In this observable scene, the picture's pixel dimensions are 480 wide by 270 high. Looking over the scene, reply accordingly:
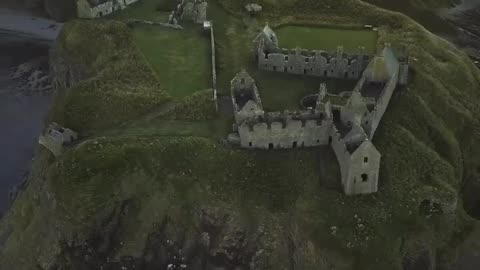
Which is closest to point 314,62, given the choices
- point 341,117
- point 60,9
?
point 341,117

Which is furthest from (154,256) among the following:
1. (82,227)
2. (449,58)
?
(449,58)

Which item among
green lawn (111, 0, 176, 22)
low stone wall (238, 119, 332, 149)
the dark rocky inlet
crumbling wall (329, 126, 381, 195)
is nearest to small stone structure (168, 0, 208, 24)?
green lawn (111, 0, 176, 22)

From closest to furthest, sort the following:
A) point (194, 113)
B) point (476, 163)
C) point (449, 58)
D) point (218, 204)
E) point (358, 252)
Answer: point (358, 252) < point (218, 204) < point (194, 113) < point (476, 163) < point (449, 58)

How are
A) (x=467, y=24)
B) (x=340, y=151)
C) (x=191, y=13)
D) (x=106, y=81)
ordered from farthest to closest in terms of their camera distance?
(x=467, y=24), (x=191, y=13), (x=106, y=81), (x=340, y=151)

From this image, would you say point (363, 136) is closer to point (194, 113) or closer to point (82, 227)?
point (194, 113)

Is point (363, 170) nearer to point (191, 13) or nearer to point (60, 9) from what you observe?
point (191, 13)

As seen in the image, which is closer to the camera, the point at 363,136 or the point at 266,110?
the point at 363,136

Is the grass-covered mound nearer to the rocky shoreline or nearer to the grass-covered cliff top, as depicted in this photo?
the grass-covered cliff top
